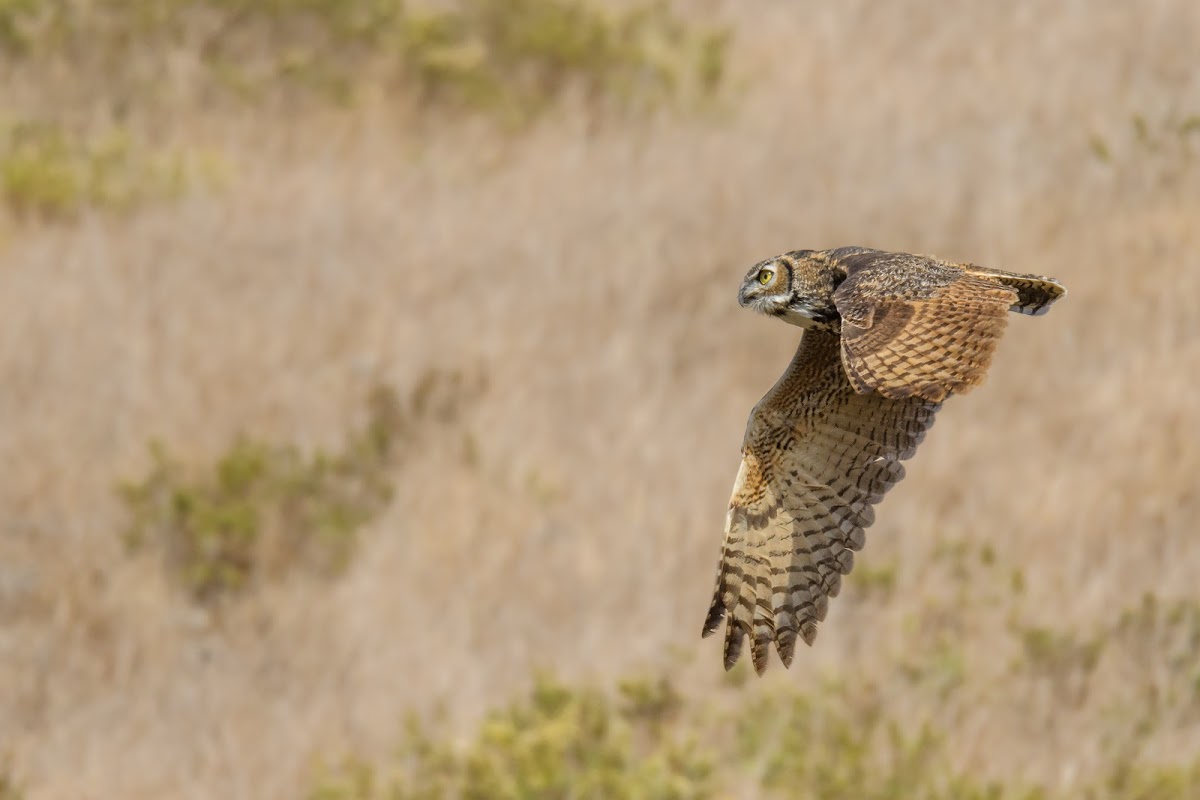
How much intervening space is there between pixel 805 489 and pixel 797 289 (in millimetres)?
651

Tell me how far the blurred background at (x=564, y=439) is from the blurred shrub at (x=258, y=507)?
0.02 m

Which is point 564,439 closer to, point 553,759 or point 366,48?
point 553,759

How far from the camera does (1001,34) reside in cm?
1309

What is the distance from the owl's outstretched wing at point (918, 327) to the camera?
3857 mm

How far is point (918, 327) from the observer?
4016mm

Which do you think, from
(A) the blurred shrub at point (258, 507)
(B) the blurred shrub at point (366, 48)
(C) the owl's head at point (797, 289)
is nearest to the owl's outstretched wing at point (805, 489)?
(C) the owl's head at point (797, 289)

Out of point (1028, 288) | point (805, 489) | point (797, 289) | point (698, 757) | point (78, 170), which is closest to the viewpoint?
point (1028, 288)

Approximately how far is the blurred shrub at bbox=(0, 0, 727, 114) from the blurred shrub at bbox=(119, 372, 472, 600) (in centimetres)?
498

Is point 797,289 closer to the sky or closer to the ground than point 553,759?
closer to the sky

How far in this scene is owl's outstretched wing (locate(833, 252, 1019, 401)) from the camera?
3857mm

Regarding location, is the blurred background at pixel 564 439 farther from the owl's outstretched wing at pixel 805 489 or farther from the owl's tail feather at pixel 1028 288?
the owl's tail feather at pixel 1028 288

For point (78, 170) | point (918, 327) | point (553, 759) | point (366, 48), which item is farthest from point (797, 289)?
point (366, 48)

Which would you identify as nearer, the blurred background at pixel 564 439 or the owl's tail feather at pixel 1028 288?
the owl's tail feather at pixel 1028 288

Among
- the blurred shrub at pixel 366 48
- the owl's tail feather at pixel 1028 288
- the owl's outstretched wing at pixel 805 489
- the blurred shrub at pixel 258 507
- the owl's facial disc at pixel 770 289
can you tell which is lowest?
the blurred shrub at pixel 258 507
